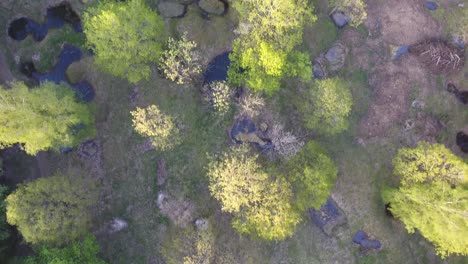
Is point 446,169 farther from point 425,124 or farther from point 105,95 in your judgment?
point 105,95

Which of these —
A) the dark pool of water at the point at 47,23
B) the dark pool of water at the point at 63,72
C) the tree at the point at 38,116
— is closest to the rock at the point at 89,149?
the tree at the point at 38,116


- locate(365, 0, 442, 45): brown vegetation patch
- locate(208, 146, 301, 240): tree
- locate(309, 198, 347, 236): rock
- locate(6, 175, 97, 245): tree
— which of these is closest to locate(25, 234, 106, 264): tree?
locate(6, 175, 97, 245): tree

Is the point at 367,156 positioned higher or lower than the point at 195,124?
lower

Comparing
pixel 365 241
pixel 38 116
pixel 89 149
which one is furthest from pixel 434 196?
pixel 38 116

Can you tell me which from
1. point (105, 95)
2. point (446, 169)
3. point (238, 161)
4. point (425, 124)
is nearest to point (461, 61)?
point (425, 124)

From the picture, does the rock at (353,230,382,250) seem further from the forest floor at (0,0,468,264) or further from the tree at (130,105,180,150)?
the tree at (130,105,180,150)

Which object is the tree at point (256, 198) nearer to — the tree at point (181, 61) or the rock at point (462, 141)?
the tree at point (181, 61)

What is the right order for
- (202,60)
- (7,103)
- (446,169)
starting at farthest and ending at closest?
(202,60)
(446,169)
(7,103)

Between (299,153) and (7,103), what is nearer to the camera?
(7,103)

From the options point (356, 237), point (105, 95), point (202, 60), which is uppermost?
point (202, 60)
